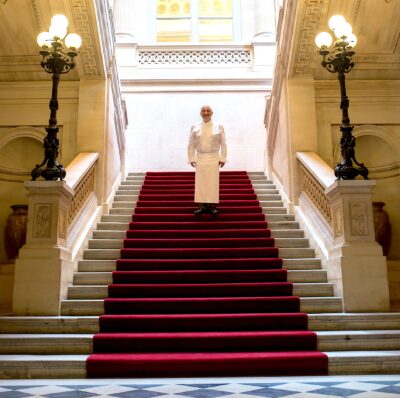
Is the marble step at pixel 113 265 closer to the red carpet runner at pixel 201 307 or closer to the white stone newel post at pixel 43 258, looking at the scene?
the red carpet runner at pixel 201 307

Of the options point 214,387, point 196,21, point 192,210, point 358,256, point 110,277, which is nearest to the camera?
point 214,387

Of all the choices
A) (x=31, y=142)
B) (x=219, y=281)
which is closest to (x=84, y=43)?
(x=31, y=142)

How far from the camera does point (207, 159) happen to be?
25.4 ft

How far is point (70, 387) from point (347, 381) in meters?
2.33

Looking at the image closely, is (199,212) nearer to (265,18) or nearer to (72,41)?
(72,41)

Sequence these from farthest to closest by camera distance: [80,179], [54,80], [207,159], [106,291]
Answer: [207,159] < [80,179] < [54,80] < [106,291]

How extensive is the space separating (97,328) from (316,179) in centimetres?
364

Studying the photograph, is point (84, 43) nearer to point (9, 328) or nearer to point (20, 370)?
point (9, 328)

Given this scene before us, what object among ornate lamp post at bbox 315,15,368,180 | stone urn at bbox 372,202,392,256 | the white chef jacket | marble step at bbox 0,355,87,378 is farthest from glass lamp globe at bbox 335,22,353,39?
marble step at bbox 0,355,87,378

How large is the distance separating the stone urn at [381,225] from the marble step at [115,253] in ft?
6.63

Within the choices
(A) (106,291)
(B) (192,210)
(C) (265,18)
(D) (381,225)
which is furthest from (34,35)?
(C) (265,18)

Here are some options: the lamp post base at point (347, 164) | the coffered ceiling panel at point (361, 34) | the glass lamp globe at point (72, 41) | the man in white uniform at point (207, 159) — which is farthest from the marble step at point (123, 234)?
the coffered ceiling panel at point (361, 34)

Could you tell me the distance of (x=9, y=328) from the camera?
498cm

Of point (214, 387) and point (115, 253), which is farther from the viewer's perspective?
point (115, 253)
